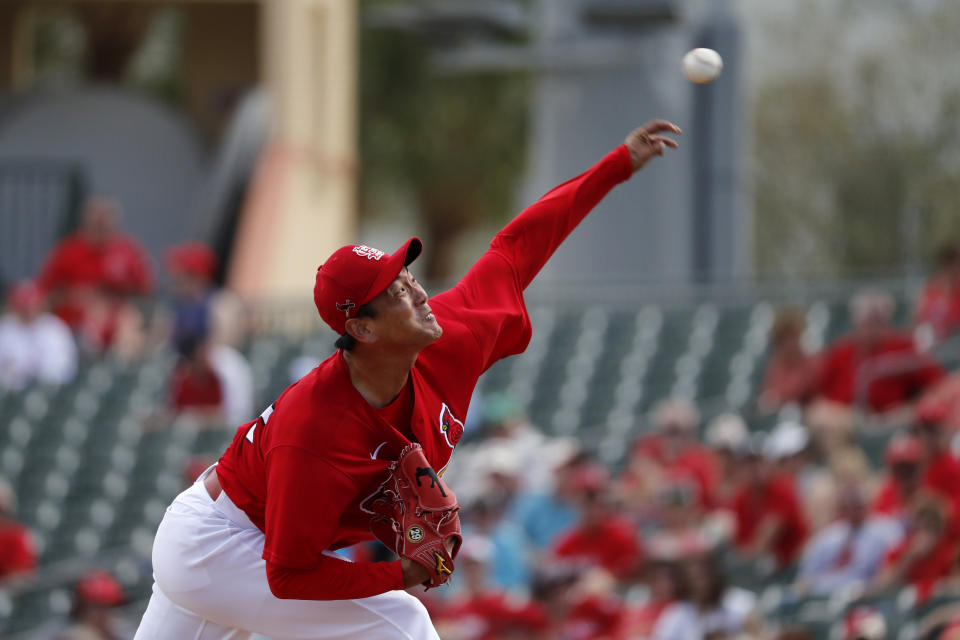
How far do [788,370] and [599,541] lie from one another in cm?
220

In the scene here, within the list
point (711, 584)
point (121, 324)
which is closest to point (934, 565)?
point (711, 584)

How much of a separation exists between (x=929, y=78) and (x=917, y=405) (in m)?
15.4

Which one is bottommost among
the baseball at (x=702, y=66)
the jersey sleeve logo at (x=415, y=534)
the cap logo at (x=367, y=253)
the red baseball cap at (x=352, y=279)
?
the jersey sleeve logo at (x=415, y=534)

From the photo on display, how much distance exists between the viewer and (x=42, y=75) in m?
32.2

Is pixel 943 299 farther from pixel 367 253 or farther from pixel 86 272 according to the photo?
pixel 86 272

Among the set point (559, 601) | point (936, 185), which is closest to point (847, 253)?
point (936, 185)

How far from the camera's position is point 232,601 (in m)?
3.46

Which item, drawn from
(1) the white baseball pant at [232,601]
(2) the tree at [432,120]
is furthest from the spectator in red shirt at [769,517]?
(2) the tree at [432,120]

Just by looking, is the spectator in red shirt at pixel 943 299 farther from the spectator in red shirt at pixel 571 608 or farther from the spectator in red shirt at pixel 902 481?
the spectator in red shirt at pixel 571 608

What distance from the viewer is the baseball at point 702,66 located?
145 inches

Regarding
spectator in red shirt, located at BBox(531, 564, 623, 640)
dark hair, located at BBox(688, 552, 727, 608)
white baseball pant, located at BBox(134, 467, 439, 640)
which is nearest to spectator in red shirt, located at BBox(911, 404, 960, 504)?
dark hair, located at BBox(688, 552, 727, 608)

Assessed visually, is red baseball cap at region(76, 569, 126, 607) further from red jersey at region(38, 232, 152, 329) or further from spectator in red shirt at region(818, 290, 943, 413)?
red jersey at region(38, 232, 152, 329)

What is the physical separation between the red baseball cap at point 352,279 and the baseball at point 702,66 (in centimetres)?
90

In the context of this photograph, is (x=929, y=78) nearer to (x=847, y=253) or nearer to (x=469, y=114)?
(x=847, y=253)
